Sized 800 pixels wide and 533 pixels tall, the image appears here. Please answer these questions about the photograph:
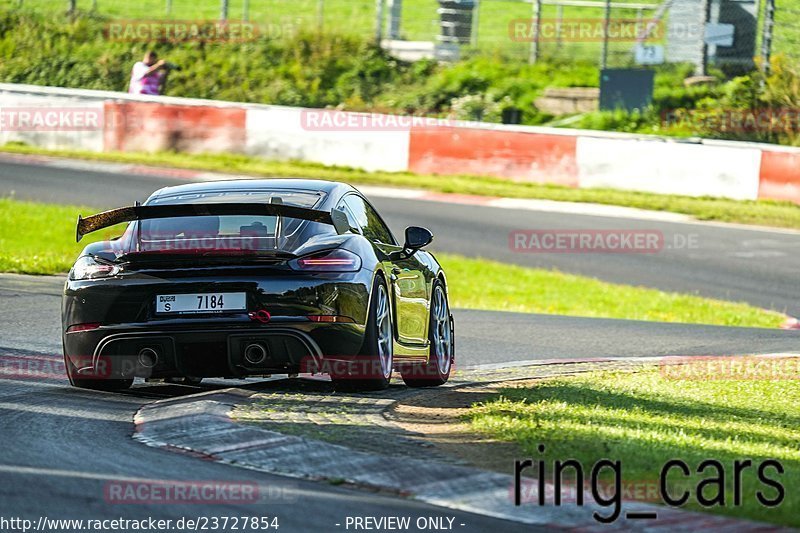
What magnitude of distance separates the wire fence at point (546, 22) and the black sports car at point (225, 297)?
2219 cm

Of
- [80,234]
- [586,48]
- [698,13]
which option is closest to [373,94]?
[586,48]

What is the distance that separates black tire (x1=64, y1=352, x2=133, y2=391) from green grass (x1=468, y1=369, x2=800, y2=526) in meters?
2.19

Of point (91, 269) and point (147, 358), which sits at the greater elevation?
point (91, 269)

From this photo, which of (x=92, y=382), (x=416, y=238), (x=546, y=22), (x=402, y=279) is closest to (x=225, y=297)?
(x=92, y=382)

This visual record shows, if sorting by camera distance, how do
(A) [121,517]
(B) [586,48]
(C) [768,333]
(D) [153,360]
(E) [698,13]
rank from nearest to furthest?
(A) [121,517]
(D) [153,360]
(C) [768,333]
(E) [698,13]
(B) [586,48]

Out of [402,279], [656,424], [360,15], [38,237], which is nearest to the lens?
[656,424]

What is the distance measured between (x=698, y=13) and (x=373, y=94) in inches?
286

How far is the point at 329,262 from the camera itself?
820 cm

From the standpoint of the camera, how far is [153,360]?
8.12m

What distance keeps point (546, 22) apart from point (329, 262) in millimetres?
25350

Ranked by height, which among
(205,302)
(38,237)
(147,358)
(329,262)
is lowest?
(38,237)

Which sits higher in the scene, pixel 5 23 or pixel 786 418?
pixel 5 23

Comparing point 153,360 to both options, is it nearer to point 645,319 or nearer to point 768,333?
point 768,333

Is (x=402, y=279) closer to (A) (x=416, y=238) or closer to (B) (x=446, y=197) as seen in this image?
(A) (x=416, y=238)
